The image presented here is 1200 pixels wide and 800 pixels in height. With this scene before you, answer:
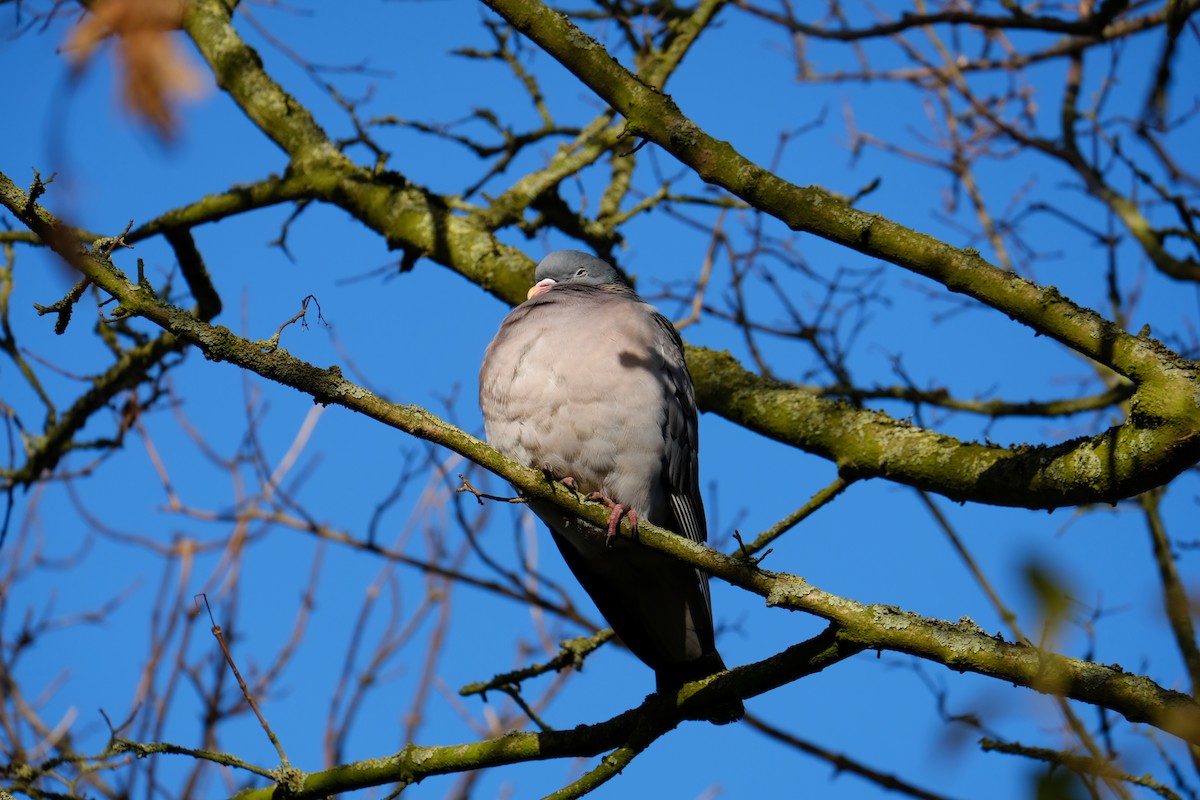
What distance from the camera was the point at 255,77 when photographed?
4.94m

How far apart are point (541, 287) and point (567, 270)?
196 mm

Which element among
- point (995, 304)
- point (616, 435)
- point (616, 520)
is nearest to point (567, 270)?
point (616, 435)

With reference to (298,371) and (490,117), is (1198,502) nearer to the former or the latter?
(490,117)

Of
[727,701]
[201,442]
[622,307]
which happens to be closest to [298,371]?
[727,701]

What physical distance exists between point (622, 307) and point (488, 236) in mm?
837

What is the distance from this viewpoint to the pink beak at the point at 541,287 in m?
4.27

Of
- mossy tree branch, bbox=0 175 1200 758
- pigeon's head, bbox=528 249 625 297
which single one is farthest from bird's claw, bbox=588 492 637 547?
pigeon's head, bbox=528 249 625 297

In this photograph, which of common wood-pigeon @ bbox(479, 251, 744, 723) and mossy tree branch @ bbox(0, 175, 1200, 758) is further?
common wood-pigeon @ bbox(479, 251, 744, 723)

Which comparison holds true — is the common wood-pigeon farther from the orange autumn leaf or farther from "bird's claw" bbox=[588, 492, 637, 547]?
the orange autumn leaf

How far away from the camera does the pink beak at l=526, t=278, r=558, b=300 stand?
168 inches

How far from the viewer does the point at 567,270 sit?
176 inches

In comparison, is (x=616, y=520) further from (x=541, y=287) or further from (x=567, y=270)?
(x=567, y=270)

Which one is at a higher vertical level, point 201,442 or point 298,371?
point 201,442

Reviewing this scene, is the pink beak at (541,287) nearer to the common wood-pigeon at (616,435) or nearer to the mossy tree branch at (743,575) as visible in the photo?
the common wood-pigeon at (616,435)
